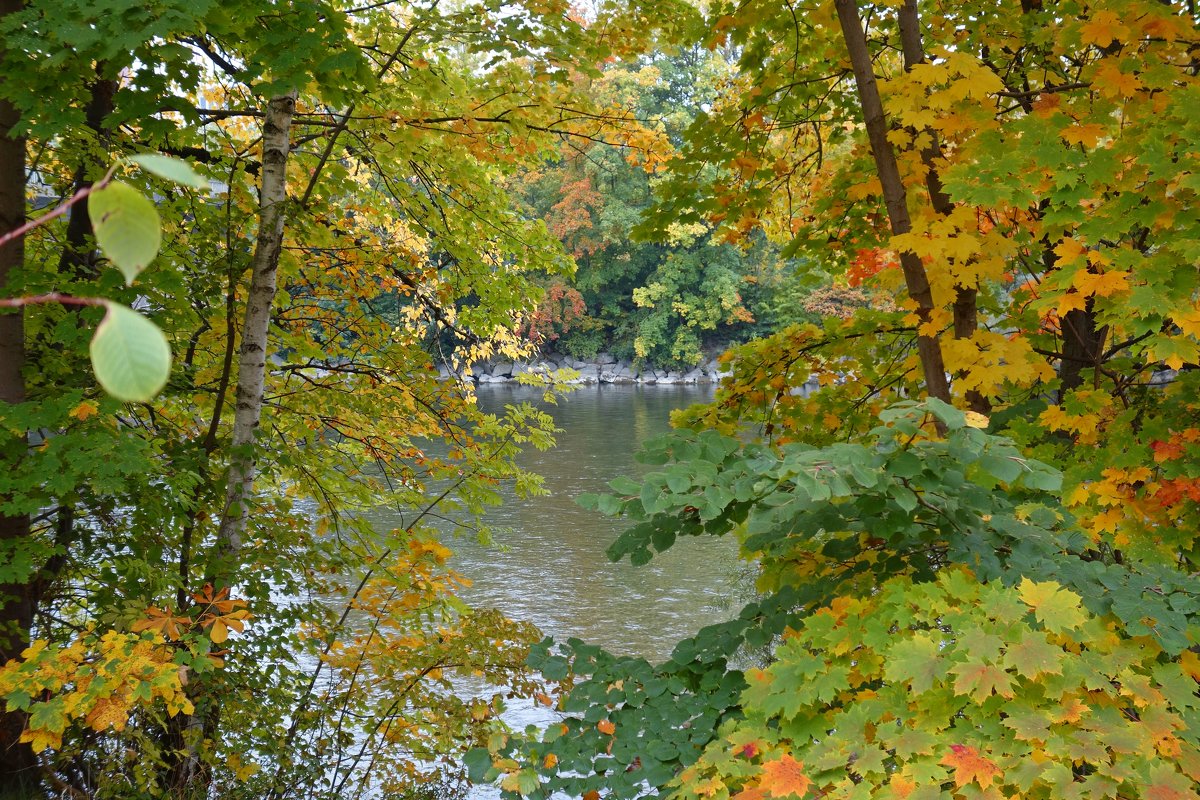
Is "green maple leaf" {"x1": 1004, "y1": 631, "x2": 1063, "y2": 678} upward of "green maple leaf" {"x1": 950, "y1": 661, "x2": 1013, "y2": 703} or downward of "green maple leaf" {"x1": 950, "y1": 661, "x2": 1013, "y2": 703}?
upward

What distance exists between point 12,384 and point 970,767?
10.5ft

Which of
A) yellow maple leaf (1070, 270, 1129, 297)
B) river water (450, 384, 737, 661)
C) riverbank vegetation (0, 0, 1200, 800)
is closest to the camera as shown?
riverbank vegetation (0, 0, 1200, 800)

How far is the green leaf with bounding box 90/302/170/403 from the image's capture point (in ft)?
1.89

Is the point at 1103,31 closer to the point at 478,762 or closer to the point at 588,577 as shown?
the point at 478,762

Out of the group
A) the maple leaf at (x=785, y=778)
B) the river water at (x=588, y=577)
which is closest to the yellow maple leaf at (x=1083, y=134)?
the maple leaf at (x=785, y=778)

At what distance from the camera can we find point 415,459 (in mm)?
4871

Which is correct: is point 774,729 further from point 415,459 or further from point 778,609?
point 415,459

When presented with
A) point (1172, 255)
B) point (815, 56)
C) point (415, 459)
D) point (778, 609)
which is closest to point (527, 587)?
point (415, 459)

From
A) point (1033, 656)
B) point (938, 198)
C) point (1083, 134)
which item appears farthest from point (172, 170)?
point (938, 198)

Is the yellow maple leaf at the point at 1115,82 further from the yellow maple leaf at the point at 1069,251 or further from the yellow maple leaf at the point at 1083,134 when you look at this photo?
the yellow maple leaf at the point at 1069,251

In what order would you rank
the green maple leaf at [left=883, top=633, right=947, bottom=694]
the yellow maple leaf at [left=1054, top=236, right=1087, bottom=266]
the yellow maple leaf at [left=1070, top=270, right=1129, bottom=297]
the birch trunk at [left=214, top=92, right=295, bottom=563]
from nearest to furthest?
the green maple leaf at [left=883, top=633, right=947, bottom=694]
the yellow maple leaf at [left=1070, top=270, right=1129, bottom=297]
the yellow maple leaf at [left=1054, top=236, right=1087, bottom=266]
the birch trunk at [left=214, top=92, right=295, bottom=563]

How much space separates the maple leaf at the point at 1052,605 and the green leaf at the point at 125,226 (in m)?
1.71

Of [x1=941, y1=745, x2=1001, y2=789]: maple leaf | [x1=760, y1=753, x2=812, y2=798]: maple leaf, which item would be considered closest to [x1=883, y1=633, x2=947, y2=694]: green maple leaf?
[x1=941, y1=745, x2=1001, y2=789]: maple leaf

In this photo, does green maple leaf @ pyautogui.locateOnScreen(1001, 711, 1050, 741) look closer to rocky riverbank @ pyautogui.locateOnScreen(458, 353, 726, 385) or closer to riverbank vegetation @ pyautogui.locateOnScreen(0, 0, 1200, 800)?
riverbank vegetation @ pyautogui.locateOnScreen(0, 0, 1200, 800)
